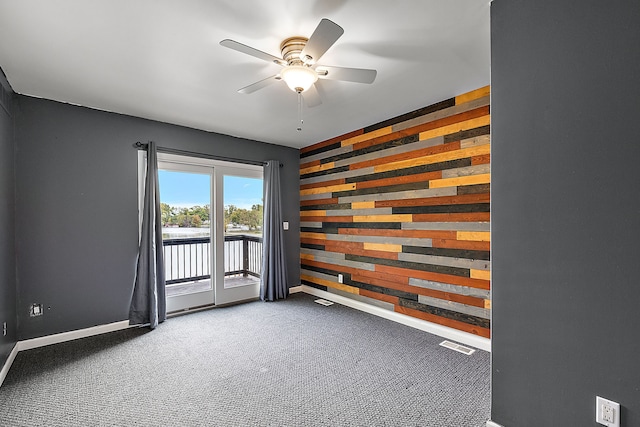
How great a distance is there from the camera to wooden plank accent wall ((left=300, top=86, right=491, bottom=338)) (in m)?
3.03

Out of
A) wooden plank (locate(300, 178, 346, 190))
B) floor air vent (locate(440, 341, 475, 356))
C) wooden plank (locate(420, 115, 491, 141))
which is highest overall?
wooden plank (locate(420, 115, 491, 141))

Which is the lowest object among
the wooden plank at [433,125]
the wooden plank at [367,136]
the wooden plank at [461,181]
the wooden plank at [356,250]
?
the wooden plank at [356,250]

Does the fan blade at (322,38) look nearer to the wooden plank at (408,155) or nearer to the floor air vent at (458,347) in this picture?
the wooden plank at (408,155)

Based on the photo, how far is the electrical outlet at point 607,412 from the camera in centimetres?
136

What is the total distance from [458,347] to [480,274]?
0.76 meters

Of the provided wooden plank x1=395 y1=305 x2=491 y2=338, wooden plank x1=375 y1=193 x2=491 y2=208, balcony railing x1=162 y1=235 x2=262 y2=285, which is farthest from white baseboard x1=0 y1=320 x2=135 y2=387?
wooden plank x1=375 y1=193 x2=491 y2=208

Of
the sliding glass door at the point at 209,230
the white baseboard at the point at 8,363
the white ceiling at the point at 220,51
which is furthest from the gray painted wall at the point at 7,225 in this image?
the sliding glass door at the point at 209,230

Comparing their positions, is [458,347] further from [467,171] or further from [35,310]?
[35,310]

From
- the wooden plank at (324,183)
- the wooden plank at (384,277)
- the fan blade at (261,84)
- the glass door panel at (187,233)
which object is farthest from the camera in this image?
the wooden plank at (324,183)

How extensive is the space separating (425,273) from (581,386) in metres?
1.99

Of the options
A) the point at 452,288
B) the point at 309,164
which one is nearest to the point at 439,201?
the point at 452,288

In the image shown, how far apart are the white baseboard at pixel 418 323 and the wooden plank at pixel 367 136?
2.25m

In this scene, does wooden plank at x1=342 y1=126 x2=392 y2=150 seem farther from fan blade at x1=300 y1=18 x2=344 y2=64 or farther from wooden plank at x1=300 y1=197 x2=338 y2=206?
fan blade at x1=300 y1=18 x2=344 y2=64

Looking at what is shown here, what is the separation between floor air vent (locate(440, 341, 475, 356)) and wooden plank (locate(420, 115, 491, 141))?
2185 mm
